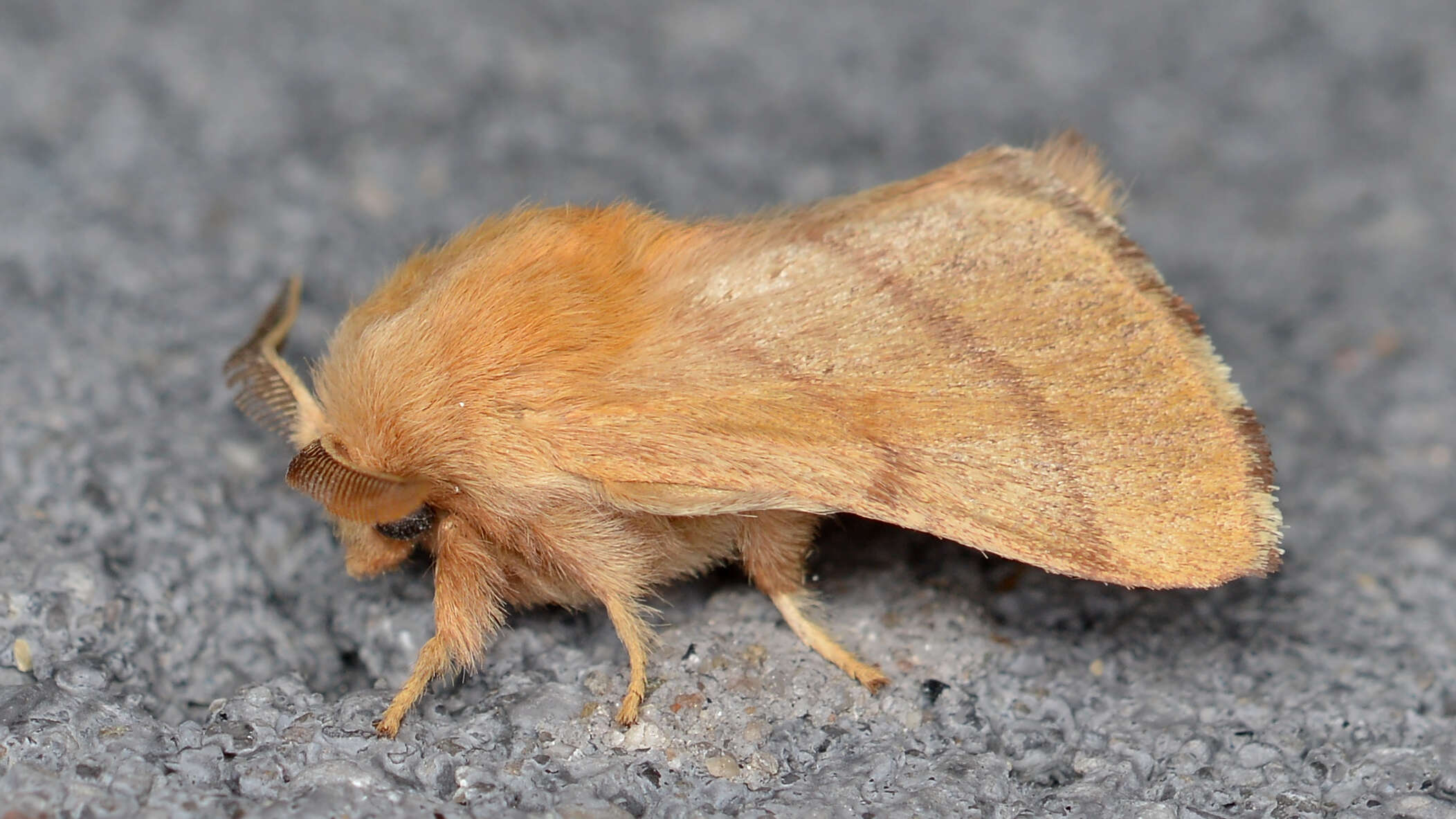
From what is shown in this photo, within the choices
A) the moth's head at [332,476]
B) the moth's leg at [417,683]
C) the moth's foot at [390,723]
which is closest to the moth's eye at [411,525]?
the moth's head at [332,476]

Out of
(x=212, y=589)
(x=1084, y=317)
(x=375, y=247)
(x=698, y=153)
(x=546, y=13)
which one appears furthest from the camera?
(x=546, y=13)

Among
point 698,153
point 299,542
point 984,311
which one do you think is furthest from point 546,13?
point 984,311

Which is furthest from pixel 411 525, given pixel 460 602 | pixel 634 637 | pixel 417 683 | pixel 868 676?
pixel 868 676

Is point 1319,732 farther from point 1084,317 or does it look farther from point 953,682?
point 1084,317

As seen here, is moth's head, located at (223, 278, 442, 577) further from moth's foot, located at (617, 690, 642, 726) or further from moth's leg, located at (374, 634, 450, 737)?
moth's foot, located at (617, 690, 642, 726)

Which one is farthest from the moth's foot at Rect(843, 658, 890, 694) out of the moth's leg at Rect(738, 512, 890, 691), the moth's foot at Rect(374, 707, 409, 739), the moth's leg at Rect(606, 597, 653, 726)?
the moth's foot at Rect(374, 707, 409, 739)

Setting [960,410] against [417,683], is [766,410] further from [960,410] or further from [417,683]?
[417,683]
